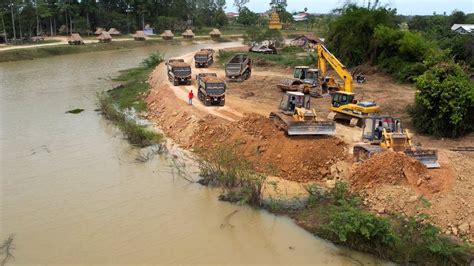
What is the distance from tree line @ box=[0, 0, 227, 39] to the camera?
7569 centimetres

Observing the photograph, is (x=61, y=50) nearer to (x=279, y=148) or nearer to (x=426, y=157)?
(x=279, y=148)

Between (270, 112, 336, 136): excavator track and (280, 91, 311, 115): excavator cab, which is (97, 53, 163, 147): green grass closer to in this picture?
(280, 91, 311, 115): excavator cab

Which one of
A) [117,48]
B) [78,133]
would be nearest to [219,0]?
[117,48]

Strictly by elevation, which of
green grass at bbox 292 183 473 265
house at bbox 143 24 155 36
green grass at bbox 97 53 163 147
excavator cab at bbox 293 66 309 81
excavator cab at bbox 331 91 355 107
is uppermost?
house at bbox 143 24 155 36

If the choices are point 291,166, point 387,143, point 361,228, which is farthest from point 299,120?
point 361,228

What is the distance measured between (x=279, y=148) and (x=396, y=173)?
17.5 ft

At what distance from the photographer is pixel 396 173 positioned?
1521 cm

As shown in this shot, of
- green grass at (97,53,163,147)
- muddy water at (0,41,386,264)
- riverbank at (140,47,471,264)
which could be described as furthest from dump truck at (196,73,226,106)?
muddy water at (0,41,386,264)

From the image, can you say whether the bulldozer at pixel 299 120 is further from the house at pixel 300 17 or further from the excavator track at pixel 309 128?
the house at pixel 300 17

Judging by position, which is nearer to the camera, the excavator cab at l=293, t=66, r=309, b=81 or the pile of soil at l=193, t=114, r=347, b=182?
the pile of soil at l=193, t=114, r=347, b=182

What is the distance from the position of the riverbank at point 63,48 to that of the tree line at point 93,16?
966 cm

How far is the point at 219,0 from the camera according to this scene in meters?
141

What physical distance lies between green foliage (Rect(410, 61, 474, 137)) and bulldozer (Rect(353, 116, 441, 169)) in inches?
176

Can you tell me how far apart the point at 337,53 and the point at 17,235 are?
38761 millimetres
